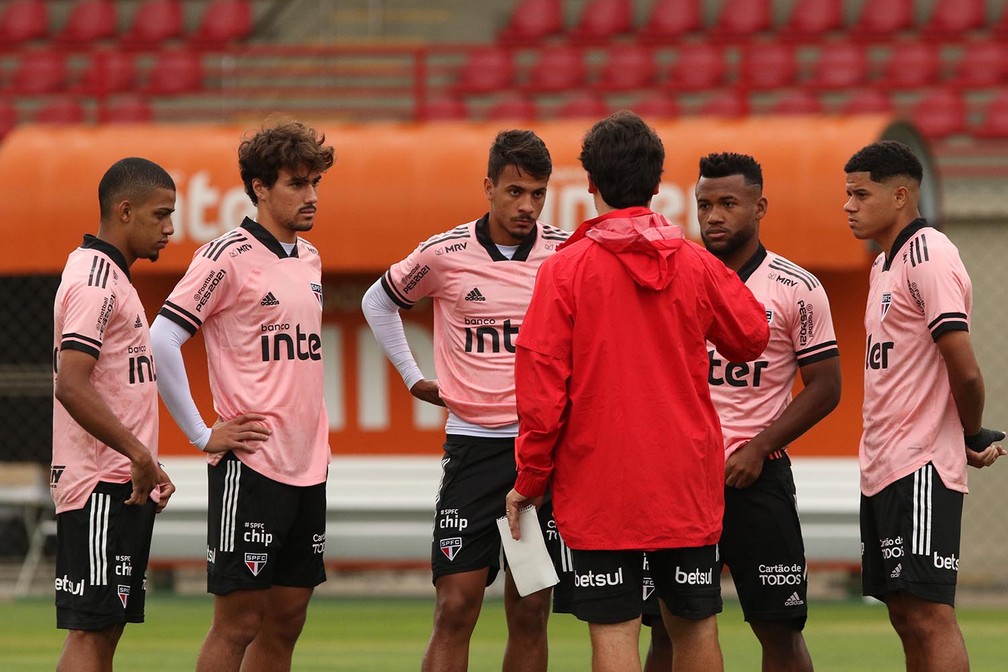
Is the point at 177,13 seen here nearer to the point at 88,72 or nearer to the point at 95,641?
the point at 88,72

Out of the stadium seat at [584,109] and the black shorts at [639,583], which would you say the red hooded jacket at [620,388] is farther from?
the stadium seat at [584,109]

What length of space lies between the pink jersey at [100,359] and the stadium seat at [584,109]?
364 inches

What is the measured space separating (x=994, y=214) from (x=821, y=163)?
2.04 metres

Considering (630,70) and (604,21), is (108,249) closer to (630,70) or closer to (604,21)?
(630,70)

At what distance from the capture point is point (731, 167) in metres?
5.93

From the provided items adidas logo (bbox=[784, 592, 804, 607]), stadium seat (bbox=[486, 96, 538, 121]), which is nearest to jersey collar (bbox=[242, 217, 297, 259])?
adidas logo (bbox=[784, 592, 804, 607])

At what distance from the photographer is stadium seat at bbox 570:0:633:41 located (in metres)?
17.7

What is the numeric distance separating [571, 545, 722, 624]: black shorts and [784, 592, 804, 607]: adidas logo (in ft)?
2.99

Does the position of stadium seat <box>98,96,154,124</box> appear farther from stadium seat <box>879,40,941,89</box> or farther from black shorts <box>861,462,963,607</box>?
black shorts <box>861,462,963,607</box>

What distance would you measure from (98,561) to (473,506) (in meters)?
1.46

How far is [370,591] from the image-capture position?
1220 cm

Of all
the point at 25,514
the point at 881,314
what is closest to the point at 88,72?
the point at 25,514

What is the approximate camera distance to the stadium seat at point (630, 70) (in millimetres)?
16203

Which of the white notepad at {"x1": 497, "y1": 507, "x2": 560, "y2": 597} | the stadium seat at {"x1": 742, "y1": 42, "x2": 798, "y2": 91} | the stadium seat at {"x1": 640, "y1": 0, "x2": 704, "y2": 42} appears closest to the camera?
the white notepad at {"x1": 497, "y1": 507, "x2": 560, "y2": 597}
